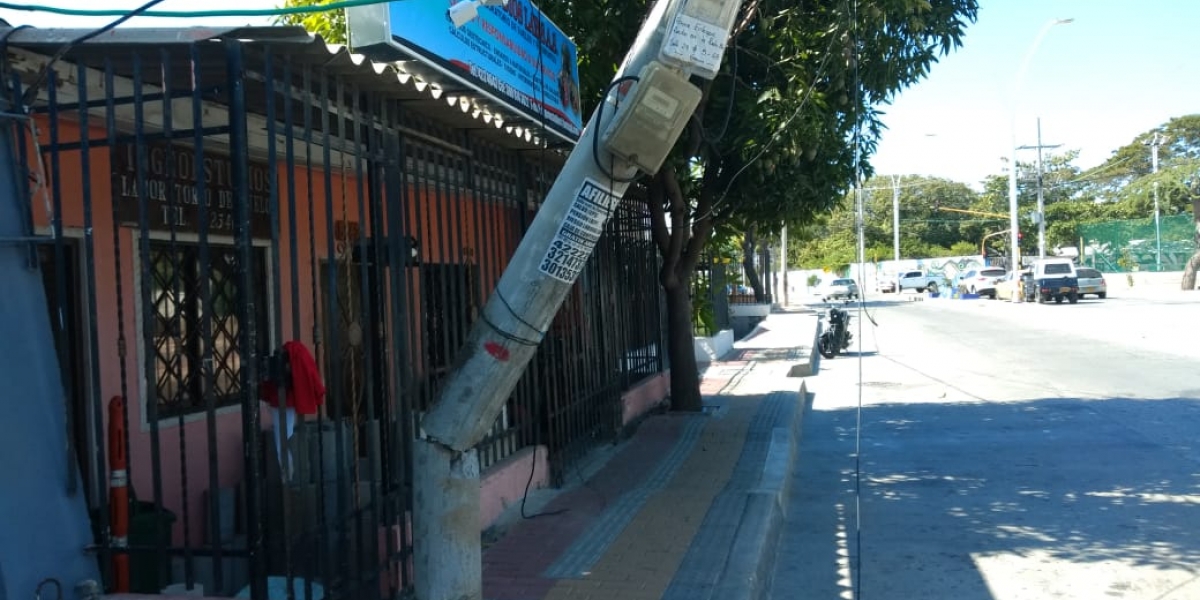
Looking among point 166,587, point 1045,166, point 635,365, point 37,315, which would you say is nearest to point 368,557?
point 166,587

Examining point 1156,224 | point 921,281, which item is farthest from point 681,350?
point 921,281

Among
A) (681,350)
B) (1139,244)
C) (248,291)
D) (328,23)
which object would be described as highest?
(328,23)

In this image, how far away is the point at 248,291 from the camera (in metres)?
3.70

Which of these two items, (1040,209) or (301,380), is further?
(1040,209)

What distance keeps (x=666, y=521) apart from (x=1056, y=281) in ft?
115

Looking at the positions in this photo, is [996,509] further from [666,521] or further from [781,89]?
[781,89]

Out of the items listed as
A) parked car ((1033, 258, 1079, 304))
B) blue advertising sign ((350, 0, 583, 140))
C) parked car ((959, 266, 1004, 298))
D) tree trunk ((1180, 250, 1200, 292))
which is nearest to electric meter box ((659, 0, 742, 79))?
blue advertising sign ((350, 0, 583, 140))

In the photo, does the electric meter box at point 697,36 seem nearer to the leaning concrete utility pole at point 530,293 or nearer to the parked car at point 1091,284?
the leaning concrete utility pole at point 530,293

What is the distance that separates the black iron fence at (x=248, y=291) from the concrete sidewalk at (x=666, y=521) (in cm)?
68

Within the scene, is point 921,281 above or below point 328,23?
below

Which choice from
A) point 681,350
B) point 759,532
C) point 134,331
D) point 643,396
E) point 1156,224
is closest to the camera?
point 134,331

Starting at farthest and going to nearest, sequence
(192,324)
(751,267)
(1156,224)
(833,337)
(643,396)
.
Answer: (1156,224), (751,267), (833,337), (643,396), (192,324)

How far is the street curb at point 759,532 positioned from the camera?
5211 millimetres

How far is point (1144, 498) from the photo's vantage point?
25.1 feet
